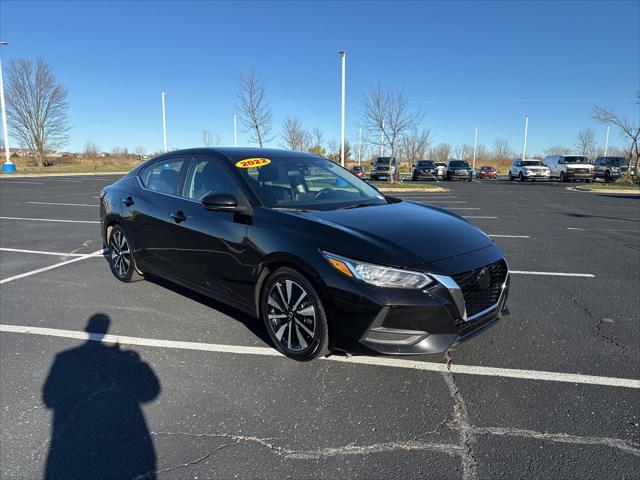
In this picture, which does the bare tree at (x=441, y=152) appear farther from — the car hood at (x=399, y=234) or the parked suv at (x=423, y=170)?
the car hood at (x=399, y=234)

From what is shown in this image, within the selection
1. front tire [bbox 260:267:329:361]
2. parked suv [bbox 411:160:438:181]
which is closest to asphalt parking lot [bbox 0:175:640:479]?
front tire [bbox 260:267:329:361]

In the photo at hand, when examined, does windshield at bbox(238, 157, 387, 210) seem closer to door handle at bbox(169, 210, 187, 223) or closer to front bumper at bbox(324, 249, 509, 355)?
door handle at bbox(169, 210, 187, 223)

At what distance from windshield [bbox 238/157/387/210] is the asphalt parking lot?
1.24 m

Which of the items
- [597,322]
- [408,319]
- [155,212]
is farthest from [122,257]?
[597,322]

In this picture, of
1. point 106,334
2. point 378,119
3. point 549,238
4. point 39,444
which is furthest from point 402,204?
point 378,119

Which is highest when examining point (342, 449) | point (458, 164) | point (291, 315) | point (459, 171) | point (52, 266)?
point (458, 164)

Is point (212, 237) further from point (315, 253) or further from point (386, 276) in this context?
point (386, 276)

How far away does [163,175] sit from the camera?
196 inches

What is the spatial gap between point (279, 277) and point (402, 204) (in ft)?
5.33

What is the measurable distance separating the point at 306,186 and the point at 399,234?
133 centimetres

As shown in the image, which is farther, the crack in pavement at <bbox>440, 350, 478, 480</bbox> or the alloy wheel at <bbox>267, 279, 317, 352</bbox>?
the alloy wheel at <bbox>267, 279, 317, 352</bbox>

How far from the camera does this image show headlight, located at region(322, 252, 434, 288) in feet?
9.73

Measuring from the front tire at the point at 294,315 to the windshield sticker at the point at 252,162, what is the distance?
1.18 meters

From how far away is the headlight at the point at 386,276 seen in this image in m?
2.96
